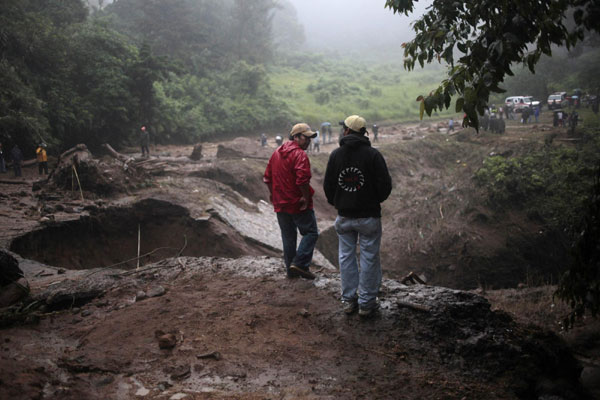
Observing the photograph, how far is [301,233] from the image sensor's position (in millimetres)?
4867

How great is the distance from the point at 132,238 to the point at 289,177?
19.3 feet

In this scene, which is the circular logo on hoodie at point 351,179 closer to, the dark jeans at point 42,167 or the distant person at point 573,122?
the dark jeans at point 42,167

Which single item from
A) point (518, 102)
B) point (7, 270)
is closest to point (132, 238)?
point (7, 270)

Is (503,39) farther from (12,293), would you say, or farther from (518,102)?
(518,102)

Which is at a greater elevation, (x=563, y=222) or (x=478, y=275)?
(x=563, y=222)

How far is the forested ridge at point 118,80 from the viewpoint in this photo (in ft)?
49.9

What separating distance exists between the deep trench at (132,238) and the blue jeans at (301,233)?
153 inches

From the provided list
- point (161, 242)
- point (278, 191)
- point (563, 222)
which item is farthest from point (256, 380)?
point (563, 222)

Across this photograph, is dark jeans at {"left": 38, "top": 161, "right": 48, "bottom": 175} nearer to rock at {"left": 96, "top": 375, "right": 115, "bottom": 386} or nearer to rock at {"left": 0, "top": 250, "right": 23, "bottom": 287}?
rock at {"left": 0, "top": 250, "right": 23, "bottom": 287}

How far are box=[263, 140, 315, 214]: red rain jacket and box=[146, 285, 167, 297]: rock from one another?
1.67 metres

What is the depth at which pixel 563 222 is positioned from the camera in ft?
34.9

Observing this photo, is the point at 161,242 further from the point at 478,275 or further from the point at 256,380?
the point at 478,275

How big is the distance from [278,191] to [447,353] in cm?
247

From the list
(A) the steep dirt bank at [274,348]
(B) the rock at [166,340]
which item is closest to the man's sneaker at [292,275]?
(A) the steep dirt bank at [274,348]
